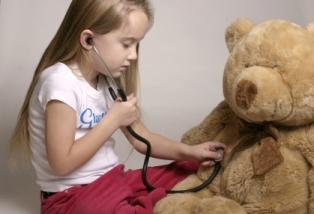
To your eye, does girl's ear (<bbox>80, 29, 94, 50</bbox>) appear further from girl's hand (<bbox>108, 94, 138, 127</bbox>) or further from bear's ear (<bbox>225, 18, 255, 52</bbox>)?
bear's ear (<bbox>225, 18, 255, 52</bbox>)

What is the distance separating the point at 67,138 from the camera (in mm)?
1144

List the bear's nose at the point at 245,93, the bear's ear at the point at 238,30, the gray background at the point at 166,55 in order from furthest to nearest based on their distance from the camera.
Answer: the gray background at the point at 166,55
the bear's ear at the point at 238,30
the bear's nose at the point at 245,93

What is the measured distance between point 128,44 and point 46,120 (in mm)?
245

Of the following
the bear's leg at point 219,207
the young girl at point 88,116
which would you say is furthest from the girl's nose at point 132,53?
the bear's leg at point 219,207

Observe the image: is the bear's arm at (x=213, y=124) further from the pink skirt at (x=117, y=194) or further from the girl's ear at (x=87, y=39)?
the girl's ear at (x=87, y=39)

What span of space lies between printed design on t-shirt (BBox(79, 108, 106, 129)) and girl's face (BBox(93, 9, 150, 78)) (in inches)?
4.2

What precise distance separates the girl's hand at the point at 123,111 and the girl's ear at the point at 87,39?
0.14m

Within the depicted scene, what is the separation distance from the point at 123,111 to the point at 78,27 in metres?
0.21

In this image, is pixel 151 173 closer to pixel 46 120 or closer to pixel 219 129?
pixel 219 129

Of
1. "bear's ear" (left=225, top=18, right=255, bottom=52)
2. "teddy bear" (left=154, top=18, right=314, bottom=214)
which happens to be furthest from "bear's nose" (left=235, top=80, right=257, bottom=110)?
"bear's ear" (left=225, top=18, right=255, bottom=52)

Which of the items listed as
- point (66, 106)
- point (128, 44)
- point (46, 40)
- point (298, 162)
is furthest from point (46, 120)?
point (46, 40)

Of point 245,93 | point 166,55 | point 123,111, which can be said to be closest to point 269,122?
point 245,93

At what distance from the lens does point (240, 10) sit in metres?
2.07

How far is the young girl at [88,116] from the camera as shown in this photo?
1.15m
